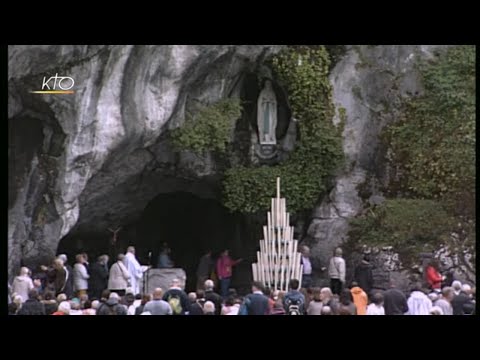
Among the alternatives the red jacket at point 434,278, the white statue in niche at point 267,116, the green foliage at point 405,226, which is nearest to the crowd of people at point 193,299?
the red jacket at point 434,278

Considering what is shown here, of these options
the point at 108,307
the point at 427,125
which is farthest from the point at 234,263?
the point at 108,307

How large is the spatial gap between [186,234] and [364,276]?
581 cm

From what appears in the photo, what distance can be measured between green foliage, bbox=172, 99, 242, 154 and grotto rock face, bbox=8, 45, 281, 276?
0.59ft

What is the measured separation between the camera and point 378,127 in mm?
25328

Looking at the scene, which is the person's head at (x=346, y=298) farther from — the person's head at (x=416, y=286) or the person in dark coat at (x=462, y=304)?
the person's head at (x=416, y=286)

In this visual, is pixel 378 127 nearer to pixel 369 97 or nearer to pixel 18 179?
pixel 369 97

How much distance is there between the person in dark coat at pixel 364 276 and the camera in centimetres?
2323

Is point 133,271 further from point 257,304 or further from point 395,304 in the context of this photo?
point 395,304

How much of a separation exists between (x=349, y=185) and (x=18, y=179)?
5913 mm

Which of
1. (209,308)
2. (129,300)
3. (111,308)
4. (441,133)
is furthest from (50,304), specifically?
(441,133)

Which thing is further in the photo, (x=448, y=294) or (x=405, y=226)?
(x=405, y=226)

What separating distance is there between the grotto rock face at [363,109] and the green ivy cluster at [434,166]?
0.85ft

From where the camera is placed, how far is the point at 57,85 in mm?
22641

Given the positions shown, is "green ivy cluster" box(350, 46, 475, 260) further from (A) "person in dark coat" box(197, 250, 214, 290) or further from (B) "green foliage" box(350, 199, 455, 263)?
(A) "person in dark coat" box(197, 250, 214, 290)
